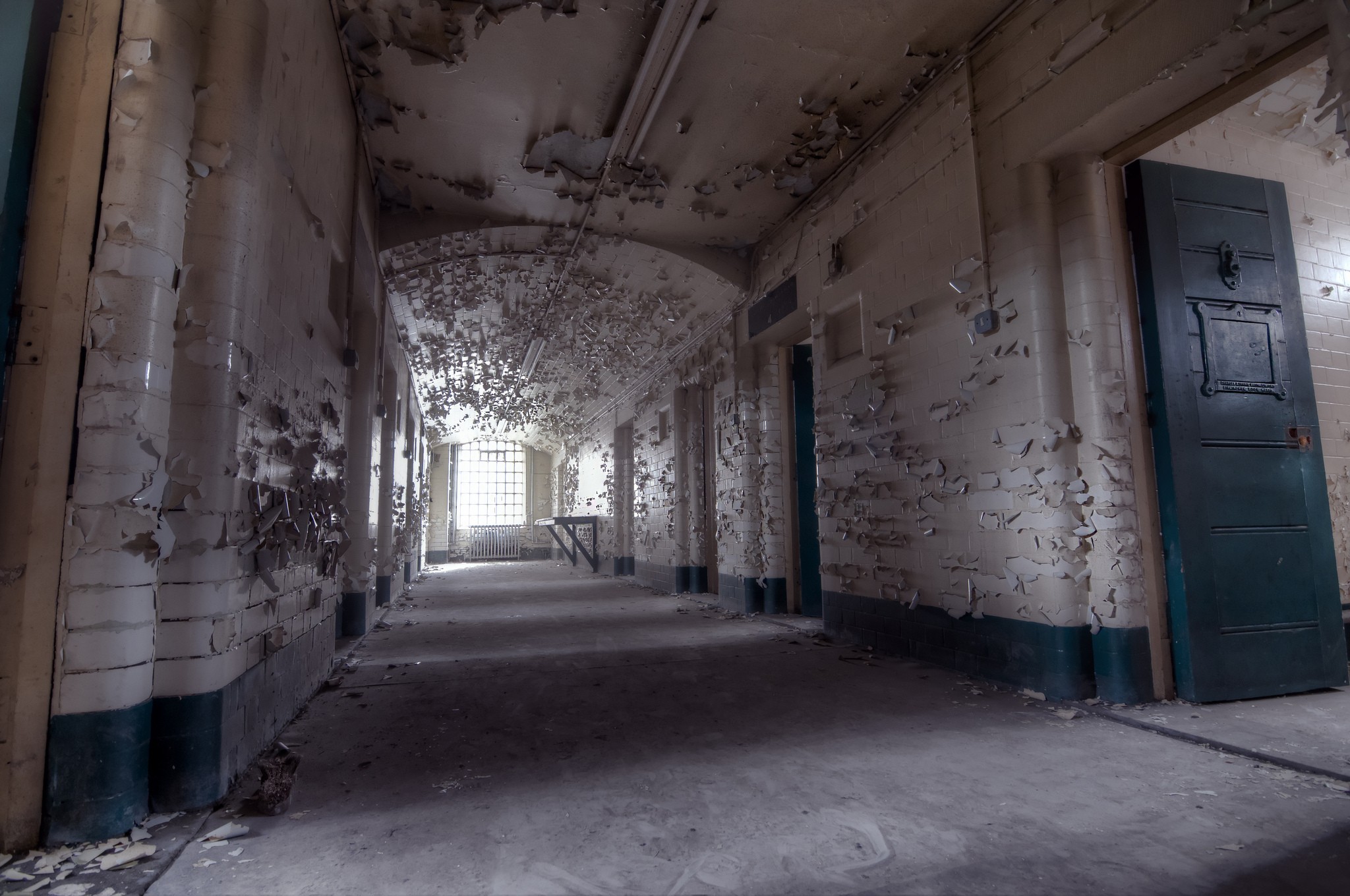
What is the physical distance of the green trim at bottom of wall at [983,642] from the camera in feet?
10.9

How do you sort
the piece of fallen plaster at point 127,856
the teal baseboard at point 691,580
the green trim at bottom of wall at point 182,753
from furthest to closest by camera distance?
the teal baseboard at point 691,580 → the green trim at bottom of wall at point 182,753 → the piece of fallen plaster at point 127,856

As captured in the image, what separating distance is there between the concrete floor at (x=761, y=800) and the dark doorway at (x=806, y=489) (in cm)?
289

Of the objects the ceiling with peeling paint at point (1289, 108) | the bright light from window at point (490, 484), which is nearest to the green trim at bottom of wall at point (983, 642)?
the ceiling with peeling paint at point (1289, 108)

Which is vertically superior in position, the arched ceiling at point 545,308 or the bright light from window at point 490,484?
the arched ceiling at point 545,308

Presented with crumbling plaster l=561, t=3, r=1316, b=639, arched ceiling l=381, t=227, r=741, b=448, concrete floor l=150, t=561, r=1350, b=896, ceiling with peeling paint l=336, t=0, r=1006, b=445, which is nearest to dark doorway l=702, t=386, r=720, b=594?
arched ceiling l=381, t=227, r=741, b=448

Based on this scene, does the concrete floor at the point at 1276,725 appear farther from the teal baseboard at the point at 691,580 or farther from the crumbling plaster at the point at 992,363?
the teal baseboard at the point at 691,580

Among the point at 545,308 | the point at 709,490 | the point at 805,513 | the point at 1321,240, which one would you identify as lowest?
the point at 805,513

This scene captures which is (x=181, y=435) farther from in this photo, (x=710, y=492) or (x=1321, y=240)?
(x=710, y=492)

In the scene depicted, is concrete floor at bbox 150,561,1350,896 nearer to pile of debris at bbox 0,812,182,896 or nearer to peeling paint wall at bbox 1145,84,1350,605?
pile of debris at bbox 0,812,182,896

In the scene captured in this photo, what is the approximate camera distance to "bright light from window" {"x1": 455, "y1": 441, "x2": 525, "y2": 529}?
68.3ft

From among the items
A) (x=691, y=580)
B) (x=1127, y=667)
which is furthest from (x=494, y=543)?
(x=1127, y=667)

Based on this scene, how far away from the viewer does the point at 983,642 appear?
385cm

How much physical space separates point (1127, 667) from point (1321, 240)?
339cm

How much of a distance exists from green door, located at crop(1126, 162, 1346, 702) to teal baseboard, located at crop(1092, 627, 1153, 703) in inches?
7.1
